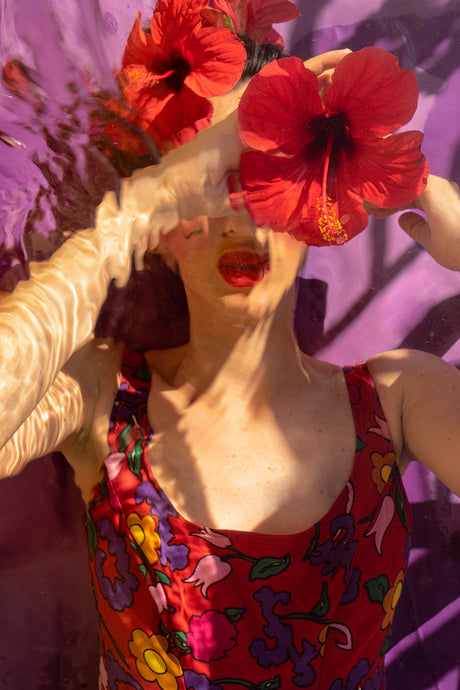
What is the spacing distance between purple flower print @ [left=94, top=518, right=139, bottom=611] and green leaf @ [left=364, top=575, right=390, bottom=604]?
25 centimetres

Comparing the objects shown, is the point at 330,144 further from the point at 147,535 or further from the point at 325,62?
the point at 147,535

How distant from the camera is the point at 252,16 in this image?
23.0 inches

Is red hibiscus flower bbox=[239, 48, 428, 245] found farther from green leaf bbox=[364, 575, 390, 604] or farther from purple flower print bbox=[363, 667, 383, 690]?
purple flower print bbox=[363, 667, 383, 690]

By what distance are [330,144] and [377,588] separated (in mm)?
465

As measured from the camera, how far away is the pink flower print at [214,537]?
1.98 ft

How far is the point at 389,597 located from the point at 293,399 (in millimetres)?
246

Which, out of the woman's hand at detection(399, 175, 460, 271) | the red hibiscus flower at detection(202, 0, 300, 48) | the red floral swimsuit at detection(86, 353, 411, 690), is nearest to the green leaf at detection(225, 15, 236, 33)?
the red hibiscus flower at detection(202, 0, 300, 48)

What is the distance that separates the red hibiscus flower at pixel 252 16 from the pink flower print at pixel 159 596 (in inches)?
21.3

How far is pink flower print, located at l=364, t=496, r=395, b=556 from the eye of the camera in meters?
0.64

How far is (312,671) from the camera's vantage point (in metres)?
0.65

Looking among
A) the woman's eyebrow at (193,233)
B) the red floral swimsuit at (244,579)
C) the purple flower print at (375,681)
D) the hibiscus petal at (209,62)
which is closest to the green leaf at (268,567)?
the red floral swimsuit at (244,579)

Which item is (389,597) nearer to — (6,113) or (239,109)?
(239,109)

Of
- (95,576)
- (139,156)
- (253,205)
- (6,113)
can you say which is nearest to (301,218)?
(253,205)

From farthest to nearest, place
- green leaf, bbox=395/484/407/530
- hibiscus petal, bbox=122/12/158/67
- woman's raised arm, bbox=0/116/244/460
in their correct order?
1. green leaf, bbox=395/484/407/530
2. hibiscus petal, bbox=122/12/158/67
3. woman's raised arm, bbox=0/116/244/460
